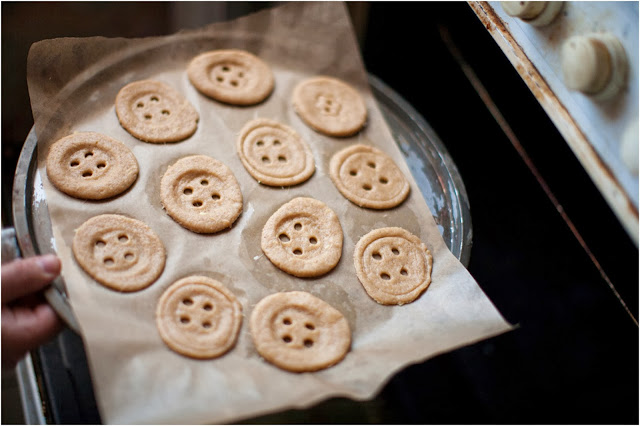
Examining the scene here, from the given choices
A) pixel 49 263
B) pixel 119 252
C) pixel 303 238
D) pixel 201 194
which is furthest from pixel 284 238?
pixel 49 263

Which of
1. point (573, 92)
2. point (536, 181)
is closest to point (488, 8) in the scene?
point (573, 92)

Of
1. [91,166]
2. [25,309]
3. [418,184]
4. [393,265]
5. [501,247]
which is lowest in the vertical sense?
[501,247]

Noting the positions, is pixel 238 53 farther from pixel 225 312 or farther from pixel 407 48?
pixel 225 312

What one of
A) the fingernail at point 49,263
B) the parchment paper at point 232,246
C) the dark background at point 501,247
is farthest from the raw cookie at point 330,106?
the fingernail at point 49,263

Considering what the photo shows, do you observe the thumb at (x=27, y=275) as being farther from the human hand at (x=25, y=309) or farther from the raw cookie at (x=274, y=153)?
the raw cookie at (x=274, y=153)

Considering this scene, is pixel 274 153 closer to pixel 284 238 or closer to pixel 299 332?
pixel 284 238

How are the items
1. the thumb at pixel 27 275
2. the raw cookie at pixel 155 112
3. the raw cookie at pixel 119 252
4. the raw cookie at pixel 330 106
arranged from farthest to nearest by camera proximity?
the raw cookie at pixel 330 106
the raw cookie at pixel 155 112
the raw cookie at pixel 119 252
the thumb at pixel 27 275
